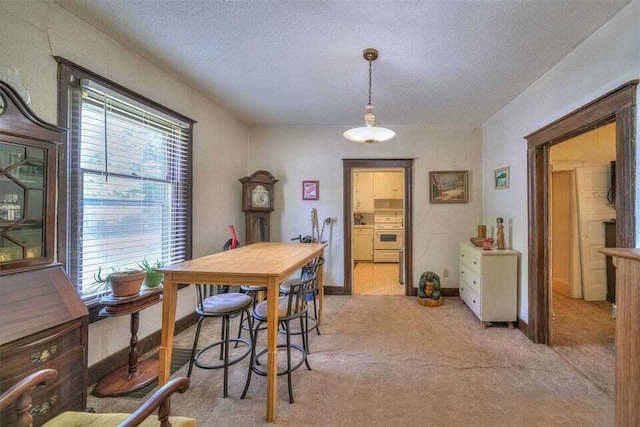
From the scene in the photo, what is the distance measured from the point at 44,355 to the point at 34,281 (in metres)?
0.36

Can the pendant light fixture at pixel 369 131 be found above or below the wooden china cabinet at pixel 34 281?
above

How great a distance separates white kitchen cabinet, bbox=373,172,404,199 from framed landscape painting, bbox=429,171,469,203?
104 inches

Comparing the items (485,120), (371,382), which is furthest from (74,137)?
(485,120)

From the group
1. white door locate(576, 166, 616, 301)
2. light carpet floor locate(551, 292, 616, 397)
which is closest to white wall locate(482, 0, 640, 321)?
light carpet floor locate(551, 292, 616, 397)

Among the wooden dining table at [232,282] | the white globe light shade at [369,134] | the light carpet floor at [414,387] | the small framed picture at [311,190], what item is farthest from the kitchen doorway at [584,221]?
the wooden dining table at [232,282]

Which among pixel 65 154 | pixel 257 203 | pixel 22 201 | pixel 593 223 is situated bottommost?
pixel 593 223

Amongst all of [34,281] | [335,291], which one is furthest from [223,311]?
[335,291]

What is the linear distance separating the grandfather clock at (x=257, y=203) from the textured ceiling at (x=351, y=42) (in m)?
1.10

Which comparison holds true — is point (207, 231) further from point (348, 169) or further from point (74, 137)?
point (348, 169)

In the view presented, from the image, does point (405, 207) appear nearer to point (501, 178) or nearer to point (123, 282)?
point (501, 178)

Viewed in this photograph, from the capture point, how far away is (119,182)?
2.18 m

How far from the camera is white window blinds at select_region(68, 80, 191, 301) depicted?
1.88m

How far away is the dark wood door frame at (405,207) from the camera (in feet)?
13.5

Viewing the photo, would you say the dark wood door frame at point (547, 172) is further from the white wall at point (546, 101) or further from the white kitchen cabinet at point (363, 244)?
the white kitchen cabinet at point (363, 244)
